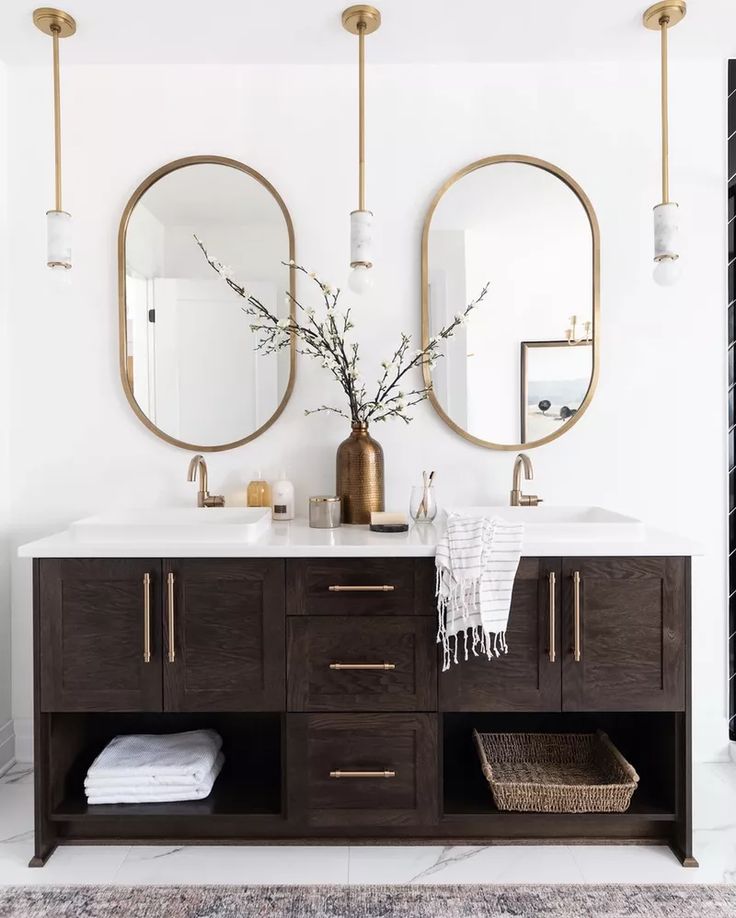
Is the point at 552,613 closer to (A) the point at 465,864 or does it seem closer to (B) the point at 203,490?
(A) the point at 465,864

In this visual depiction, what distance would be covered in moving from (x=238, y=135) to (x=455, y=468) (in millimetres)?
1349

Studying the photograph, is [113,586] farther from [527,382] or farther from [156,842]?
[527,382]

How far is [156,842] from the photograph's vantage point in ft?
6.48

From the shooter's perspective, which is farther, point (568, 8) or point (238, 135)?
point (238, 135)

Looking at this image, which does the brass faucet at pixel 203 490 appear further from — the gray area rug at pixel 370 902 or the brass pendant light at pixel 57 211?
the gray area rug at pixel 370 902

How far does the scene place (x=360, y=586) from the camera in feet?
6.11

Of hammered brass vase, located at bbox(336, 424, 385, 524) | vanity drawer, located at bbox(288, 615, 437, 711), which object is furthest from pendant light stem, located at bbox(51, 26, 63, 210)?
vanity drawer, located at bbox(288, 615, 437, 711)

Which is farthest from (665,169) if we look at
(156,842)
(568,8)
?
(156,842)

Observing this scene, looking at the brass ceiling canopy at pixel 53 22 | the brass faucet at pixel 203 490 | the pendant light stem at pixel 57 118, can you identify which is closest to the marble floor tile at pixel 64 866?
the brass faucet at pixel 203 490

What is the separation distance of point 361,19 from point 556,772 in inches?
91.3

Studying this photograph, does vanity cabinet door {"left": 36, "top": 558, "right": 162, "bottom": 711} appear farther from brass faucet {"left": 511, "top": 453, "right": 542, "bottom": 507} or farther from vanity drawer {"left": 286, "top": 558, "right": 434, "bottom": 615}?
brass faucet {"left": 511, "top": 453, "right": 542, "bottom": 507}

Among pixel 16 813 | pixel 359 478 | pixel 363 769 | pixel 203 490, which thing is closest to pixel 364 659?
pixel 363 769

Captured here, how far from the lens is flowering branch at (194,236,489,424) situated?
2.36m

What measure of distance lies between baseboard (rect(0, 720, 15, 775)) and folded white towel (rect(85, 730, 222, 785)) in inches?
18.9
